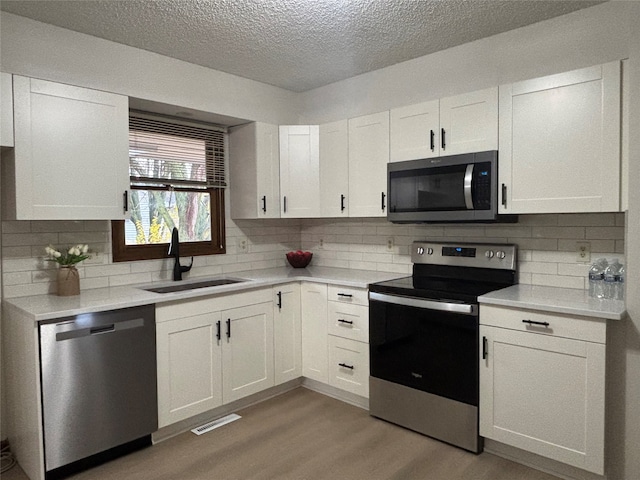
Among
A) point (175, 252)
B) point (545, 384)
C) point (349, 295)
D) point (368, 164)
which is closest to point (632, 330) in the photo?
point (545, 384)

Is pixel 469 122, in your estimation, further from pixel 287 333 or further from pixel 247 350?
pixel 247 350

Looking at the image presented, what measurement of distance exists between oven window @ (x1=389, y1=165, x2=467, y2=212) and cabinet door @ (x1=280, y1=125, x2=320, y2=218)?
0.76m

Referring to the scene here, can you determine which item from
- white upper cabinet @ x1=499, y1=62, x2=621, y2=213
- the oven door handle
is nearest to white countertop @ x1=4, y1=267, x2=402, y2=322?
the oven door handle

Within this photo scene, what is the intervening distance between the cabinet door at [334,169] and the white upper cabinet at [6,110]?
81.6 inches

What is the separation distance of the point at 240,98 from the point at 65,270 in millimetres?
1788

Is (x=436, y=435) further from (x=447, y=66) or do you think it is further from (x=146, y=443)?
(x=447, y=66)

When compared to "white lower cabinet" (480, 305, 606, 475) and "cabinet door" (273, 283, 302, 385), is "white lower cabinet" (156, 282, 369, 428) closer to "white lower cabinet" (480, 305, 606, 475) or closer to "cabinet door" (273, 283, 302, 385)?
"cabinet door" (273, 283, 302, 385)

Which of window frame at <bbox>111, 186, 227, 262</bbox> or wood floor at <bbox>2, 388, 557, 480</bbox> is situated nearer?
wood floor at <bbox>2, 388, 557, 480</bbox>

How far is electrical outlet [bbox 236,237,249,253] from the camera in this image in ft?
12.6

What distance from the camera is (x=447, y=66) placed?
3.07 m

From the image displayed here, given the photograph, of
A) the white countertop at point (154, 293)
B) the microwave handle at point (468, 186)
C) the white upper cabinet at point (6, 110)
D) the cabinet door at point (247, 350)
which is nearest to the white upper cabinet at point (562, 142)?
the microwave handle at point (468, 186)

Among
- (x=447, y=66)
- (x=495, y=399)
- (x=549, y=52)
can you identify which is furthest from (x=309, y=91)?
(x=495, y=399)

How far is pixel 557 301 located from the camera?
2281 mm

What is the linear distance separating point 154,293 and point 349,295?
1.29 meters
